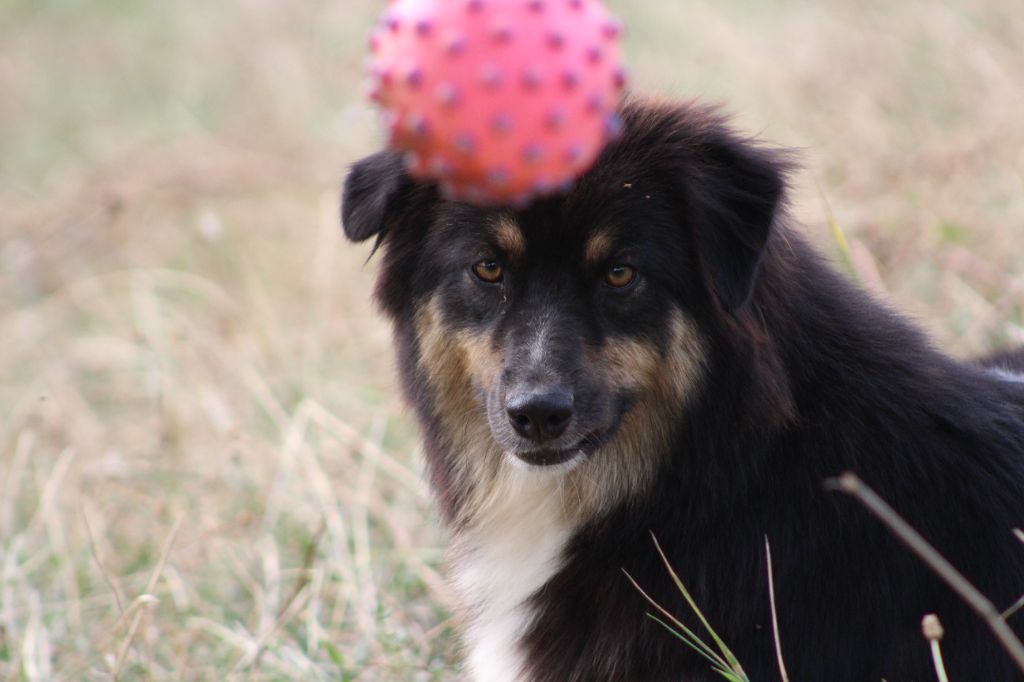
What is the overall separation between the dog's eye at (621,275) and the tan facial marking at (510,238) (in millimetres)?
245

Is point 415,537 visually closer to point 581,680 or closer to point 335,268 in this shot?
point 581,680

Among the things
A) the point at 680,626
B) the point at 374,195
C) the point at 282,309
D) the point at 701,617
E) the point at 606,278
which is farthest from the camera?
the point at 282,309

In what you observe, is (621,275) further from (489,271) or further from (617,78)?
(617,78)

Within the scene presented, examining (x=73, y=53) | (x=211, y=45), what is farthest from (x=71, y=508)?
(x=73, y=53)

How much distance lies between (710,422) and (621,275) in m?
0.48

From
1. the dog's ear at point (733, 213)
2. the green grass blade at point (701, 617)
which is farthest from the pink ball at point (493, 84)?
the green grass blade at point (701, 617)

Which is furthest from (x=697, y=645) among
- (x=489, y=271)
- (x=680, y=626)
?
(x=489, y=271)

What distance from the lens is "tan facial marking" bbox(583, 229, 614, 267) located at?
334cm

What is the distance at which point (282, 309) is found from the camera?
8.53 meters

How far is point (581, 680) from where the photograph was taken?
342 cm

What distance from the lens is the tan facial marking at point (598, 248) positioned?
3.34 meters

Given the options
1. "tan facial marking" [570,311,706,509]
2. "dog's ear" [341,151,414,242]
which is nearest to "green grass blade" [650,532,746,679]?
"tan facial marking" [570,311,706,509]

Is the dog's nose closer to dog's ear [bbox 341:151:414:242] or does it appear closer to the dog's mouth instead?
the dog's mouth

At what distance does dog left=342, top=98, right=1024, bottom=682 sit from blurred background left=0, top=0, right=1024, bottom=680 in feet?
1.60
